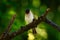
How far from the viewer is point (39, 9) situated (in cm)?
348

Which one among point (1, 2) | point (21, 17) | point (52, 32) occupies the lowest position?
point (52, 32)

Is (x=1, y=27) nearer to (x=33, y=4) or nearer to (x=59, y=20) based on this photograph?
(x=33, y=4)

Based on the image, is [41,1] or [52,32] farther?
[41,1]

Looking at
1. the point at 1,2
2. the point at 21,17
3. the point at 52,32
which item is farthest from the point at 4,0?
the point at 52,32

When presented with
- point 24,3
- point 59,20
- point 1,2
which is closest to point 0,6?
point 1,2

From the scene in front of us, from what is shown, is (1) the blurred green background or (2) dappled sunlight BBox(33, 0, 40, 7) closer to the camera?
(1) the blurred green background

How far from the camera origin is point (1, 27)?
11.4ft

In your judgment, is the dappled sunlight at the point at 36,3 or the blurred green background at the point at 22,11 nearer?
the blurred green background at the point at 22,11

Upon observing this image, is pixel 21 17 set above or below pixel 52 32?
above

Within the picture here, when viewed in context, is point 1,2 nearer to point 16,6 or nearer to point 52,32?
point 16,6

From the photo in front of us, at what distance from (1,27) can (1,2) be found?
34cm

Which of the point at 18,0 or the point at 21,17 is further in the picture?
the point at 18,0

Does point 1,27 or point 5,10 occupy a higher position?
point 5,10

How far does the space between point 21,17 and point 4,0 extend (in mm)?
341
